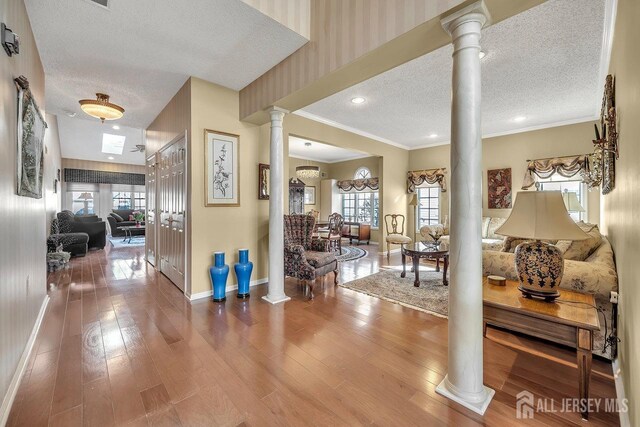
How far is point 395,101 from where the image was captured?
4137 millimetres

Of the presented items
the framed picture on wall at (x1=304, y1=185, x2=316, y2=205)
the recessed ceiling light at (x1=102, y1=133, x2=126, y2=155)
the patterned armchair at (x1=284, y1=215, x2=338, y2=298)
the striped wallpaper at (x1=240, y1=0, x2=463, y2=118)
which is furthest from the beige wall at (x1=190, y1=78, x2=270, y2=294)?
the recessed ceiling light at (x1=102, y1=133, x2=126, y2=155)

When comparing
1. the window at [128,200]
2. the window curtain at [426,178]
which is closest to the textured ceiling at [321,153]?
the window curtain at [426,178]

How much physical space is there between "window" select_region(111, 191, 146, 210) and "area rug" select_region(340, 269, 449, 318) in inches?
432

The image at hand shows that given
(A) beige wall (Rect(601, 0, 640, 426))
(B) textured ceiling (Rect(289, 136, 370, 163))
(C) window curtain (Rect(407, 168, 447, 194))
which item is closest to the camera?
(A) beige wall (Rect(601, 0, 640, 426))

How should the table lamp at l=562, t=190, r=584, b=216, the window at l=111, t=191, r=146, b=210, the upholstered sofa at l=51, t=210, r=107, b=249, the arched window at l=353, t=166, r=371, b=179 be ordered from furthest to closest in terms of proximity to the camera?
the window at l=111, t=191, r=146, b=210, the arched window at l=353, t=166, r=371, b=179, the upholstered sofa at l=51, t=210, r=107, b=249, the table lamp at l=562, t=190, r=584, b=216

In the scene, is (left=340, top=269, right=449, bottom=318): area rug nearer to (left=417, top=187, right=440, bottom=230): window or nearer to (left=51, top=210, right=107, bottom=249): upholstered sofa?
(left=417, top=187, right=440, bottom=230): window

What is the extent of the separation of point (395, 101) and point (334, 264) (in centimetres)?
271

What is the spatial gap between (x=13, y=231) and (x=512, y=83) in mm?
5251

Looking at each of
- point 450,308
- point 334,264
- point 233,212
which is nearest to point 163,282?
point 233,212

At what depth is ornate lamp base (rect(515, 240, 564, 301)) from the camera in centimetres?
180

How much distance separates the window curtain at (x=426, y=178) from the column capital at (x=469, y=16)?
5231 millimetres

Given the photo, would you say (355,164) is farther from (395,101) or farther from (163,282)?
(163,282)

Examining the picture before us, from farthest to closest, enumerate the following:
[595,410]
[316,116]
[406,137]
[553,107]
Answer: [406,137] → [316,116] → [553,107] → [595,410]

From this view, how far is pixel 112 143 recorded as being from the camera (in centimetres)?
799
